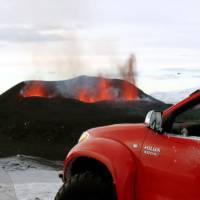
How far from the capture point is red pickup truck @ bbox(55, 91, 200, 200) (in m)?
4.56

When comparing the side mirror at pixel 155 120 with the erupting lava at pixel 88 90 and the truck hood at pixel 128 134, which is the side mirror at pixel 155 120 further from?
the erupting lava at pixel 88 90

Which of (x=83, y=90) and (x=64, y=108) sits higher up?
(x=83, y=90)

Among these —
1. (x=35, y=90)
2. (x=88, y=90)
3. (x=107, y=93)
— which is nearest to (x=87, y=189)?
(x=107, y=93)

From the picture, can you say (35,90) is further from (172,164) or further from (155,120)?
(172,164)

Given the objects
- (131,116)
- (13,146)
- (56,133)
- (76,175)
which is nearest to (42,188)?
(76,175)

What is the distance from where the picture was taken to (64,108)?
90.5 feet

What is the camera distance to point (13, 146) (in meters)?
18.9

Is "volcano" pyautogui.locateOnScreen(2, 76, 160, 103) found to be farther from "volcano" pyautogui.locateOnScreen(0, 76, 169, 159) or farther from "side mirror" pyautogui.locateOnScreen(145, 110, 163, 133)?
"side mirror" pyautogui.locateOnScreen(145, 110, 163, 133)

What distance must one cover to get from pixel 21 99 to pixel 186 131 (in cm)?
2419

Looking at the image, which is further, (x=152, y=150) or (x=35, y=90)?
(x=35, y=90)

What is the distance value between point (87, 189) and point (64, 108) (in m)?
22.3

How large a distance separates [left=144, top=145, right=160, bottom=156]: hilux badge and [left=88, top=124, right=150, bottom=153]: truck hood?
9 centimetres

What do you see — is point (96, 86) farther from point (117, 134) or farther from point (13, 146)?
point (117, 134)

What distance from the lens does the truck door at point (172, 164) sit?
4.48 m
